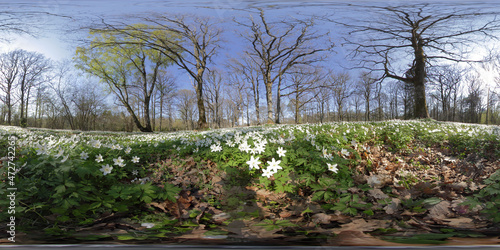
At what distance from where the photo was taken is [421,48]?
1638 mm

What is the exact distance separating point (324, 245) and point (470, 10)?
8.13 ft

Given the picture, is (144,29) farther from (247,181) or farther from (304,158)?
(304,158)

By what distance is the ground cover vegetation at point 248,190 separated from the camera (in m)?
0.86

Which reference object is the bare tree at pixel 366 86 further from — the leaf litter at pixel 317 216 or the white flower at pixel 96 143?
the white flower at pixel 96 143

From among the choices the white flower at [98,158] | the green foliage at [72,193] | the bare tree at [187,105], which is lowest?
the green foliage at [72,193]

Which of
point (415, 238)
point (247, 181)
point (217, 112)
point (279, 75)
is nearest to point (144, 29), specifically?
point (217, 112)

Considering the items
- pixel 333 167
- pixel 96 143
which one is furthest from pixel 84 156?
pixel 333 167

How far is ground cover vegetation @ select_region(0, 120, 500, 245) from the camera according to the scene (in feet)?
2.81

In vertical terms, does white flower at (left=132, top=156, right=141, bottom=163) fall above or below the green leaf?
above

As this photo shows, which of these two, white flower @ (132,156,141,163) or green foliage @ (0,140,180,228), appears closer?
green foliage @ (0,140,180,228)

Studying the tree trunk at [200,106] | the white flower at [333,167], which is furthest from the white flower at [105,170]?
the white flower at [333,167]

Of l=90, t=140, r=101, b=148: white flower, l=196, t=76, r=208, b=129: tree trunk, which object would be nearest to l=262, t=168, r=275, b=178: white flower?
l=196, t=76, r=208, b=129: tree trunk

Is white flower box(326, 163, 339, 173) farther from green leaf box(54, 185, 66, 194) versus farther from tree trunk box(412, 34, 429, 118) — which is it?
green leaf box(54, 185, 66, 194)

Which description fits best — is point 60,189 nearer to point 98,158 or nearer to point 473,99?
point 98,158
